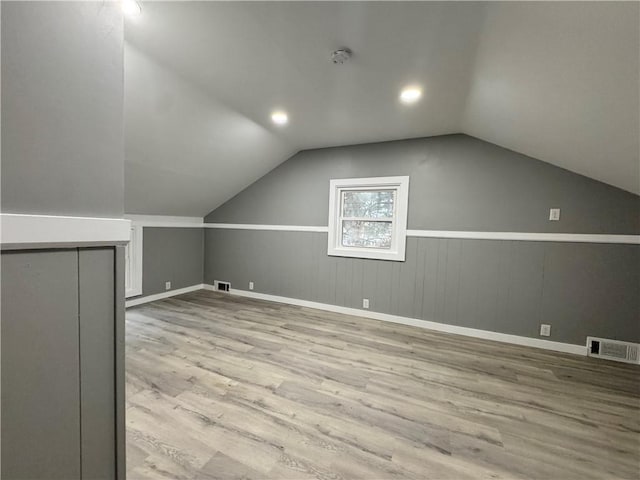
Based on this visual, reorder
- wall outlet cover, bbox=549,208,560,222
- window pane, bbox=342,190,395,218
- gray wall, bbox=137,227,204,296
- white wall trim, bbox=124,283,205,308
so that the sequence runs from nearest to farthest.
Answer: wall outlet cover, bbox=549,208,560,222
window pane, bbox=342,190,395,218
white wall trim, bbox=124,283,205,308
gray wall, bbox=137,227,204,296

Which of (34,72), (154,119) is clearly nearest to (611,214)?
(34,72)

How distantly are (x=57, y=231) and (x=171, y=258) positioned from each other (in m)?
3.88

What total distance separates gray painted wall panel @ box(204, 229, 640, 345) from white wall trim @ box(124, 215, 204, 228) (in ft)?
5.26

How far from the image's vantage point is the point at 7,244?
0.61 meters

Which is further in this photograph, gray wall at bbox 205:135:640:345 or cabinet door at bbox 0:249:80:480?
gray wall at bbox 205:135:640:345

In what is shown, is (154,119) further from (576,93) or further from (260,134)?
(576,93)

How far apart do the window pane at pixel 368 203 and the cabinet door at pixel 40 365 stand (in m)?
3.25

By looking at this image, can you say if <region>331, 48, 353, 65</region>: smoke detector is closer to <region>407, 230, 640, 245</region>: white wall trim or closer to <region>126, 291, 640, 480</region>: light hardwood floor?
<region>407, 230, 640, 245</region>: white wall trim

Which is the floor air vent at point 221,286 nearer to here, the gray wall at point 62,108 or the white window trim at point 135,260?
the white window trim at point 135,260

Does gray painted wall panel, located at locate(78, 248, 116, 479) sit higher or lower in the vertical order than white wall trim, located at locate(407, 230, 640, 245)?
lower

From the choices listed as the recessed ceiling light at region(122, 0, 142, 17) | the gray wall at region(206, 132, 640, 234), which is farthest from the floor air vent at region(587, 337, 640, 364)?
the recessed ceiling light at region(122, 0, 142, 17)

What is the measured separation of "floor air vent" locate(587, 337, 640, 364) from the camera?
248cm

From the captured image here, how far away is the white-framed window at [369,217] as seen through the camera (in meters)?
3.37

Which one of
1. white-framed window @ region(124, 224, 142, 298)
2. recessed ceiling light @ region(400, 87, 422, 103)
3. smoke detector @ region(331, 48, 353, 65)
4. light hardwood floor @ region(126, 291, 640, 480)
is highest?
recessed ceiling light @ region(400, 87, 422, 103)
